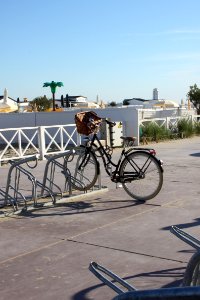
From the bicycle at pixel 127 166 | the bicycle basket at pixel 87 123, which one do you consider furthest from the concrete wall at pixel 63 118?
the bicycle basket at pixel 87 123

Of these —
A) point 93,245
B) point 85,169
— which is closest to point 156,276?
point 93,245

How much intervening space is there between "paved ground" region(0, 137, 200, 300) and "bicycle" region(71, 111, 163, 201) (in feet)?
0.67

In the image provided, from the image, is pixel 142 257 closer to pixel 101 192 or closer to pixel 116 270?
pixel 116 270

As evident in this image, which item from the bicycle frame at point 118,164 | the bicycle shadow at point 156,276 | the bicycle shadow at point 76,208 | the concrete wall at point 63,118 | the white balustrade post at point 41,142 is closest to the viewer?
the bicycle shadow at point 156,276

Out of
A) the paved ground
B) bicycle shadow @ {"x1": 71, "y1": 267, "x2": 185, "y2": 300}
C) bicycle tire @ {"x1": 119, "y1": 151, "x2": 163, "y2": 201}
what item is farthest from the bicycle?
bicycle shadow @ {"x1": 71, "y1": 267, "x2": 185, "y2": 300}

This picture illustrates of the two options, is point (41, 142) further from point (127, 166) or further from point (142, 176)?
point (142, 176)

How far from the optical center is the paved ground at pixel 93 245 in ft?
13.3

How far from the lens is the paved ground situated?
4059 mm

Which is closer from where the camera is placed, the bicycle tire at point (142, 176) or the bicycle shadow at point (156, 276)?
the bicycle shadow at point (156, 276)

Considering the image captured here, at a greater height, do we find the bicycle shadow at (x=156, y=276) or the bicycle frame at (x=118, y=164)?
the bicycle frame at (x=118, y=164)

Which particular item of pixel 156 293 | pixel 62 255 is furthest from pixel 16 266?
pixel 156 293

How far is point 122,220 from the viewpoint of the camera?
6211mm

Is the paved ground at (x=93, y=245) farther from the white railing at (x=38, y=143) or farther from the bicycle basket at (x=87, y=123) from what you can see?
the white railing at (x=38, y=143)

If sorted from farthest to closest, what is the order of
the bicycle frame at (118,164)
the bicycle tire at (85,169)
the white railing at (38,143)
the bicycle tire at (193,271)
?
the white railing at (38,143), the bicycle tire at (85,169), the bicycle frame at (118,164), the bicycle tire at (193,271)
